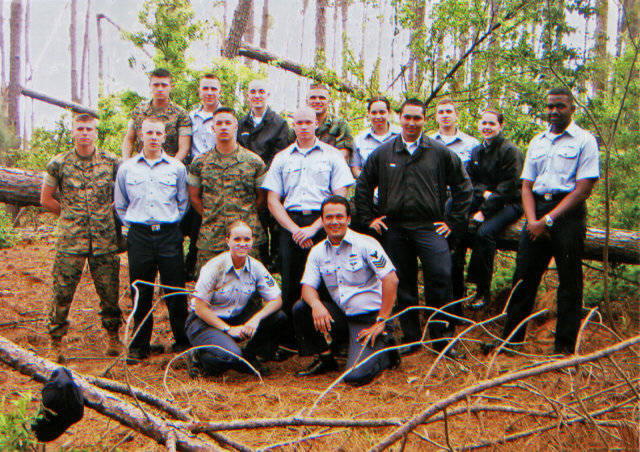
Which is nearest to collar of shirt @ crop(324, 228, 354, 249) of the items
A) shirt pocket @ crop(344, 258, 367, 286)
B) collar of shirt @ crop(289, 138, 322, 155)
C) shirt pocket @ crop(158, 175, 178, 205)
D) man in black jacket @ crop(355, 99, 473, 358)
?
shirt pocket @ crop(344, 258, 367, 286)

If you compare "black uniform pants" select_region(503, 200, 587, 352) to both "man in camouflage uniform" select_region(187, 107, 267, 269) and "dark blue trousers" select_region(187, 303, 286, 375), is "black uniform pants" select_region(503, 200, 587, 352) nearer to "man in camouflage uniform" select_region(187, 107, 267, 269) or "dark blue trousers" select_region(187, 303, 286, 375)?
"dark blue trousers" select_region(187, 303, 286, 375)

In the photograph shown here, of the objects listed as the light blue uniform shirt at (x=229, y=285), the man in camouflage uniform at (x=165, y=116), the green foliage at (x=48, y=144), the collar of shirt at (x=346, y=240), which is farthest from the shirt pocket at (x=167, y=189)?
the green foliage at (x=48, y=144)

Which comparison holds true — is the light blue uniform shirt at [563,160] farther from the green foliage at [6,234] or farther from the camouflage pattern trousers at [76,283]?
the green foliage at [6,234]

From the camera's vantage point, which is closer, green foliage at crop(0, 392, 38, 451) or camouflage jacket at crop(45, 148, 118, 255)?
green foliage at crop(0, 392, 38, 451)

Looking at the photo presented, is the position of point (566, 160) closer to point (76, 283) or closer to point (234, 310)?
point (234, 310)

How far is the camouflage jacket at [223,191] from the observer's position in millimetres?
5426

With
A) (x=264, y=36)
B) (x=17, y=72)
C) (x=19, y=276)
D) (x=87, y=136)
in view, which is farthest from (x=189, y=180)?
(x=264, y=36)

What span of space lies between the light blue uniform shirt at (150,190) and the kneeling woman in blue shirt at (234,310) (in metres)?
0.76

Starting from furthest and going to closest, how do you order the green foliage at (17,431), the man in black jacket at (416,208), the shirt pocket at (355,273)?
the man in black jacket at (416,208) < the shirt pocket at (355,273) < the green foliage at (17,431)

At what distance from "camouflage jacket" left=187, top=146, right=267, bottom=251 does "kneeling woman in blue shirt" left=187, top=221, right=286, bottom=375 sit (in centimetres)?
33

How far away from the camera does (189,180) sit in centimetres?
555

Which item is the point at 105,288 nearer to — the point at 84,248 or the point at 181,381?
the point at 84,248

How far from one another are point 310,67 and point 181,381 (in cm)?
524

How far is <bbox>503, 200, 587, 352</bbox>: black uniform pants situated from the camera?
473cm
